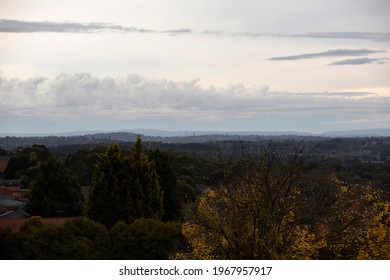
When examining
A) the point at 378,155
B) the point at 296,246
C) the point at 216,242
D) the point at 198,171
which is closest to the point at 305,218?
the point at 296,246

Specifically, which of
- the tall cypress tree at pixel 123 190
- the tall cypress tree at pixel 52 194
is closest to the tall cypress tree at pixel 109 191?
the tall cypress tree at pixel 123 190

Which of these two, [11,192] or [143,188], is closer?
[143,188]

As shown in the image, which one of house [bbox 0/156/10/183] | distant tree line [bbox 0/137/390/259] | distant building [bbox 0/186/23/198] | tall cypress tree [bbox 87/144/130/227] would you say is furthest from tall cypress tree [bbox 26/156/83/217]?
house [bbox 0/156/10/183]

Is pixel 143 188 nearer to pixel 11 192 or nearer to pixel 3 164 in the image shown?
pixel 11 192

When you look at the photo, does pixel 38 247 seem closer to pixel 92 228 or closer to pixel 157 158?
pixel 92 228

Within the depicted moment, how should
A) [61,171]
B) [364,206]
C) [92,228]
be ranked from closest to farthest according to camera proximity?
1. [364,206]
2. [92,228]
3. [61,171]

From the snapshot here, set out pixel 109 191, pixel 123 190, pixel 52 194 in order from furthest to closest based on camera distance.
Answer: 1. pixel 52 194
2. pixel 123 190
3. pixel 109 191

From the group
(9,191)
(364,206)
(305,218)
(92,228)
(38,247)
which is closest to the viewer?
(305,218)

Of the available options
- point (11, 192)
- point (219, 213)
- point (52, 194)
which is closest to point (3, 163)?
point (11, 192)

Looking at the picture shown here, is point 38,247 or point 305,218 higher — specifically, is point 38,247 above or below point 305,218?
below

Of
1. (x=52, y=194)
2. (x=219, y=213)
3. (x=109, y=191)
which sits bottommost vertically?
(x=52, y=194)

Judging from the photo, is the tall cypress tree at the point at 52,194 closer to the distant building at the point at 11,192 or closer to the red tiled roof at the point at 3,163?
the distant building at the point at 11,192
